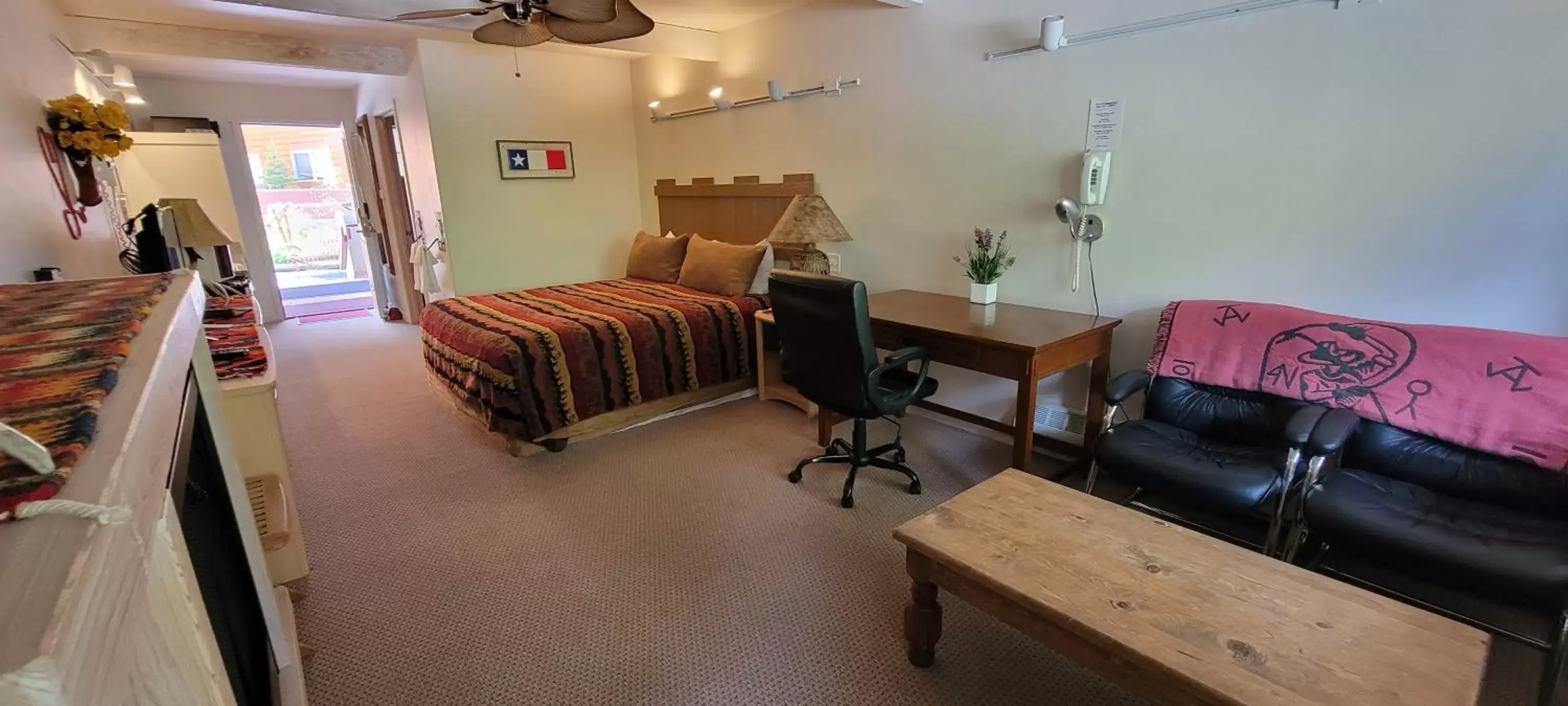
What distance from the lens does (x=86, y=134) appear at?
2631mm

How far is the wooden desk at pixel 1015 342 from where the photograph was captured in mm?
2482

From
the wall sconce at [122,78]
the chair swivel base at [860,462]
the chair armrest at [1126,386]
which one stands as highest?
the wall sconce at [122,78]

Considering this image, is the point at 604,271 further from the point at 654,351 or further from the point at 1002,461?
the point at 1002,461

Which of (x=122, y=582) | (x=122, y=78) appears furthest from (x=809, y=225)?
(x=122, y=78)

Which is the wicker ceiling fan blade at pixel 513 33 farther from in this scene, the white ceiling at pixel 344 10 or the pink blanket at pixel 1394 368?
the pink blanket at pixel 1394 368

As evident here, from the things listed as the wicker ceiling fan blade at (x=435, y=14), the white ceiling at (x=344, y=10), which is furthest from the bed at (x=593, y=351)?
the wicker ceiling fan blade at (x=435, y=14)

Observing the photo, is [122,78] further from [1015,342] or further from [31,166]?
[1015,342]

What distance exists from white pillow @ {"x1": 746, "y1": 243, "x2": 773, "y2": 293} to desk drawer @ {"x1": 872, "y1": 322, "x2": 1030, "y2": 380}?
1.28 meters

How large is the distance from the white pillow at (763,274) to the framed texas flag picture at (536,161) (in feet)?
6.78

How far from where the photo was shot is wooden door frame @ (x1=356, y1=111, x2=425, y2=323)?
5.78m

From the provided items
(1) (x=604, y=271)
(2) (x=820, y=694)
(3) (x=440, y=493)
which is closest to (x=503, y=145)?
(1) (x=604, y=271)

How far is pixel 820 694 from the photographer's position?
1.76 m

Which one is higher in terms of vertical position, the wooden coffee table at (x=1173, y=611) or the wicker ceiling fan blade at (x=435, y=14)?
the wicker ceiling fan blade at (x=435, y=14)

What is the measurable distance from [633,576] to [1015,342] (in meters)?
1.57
